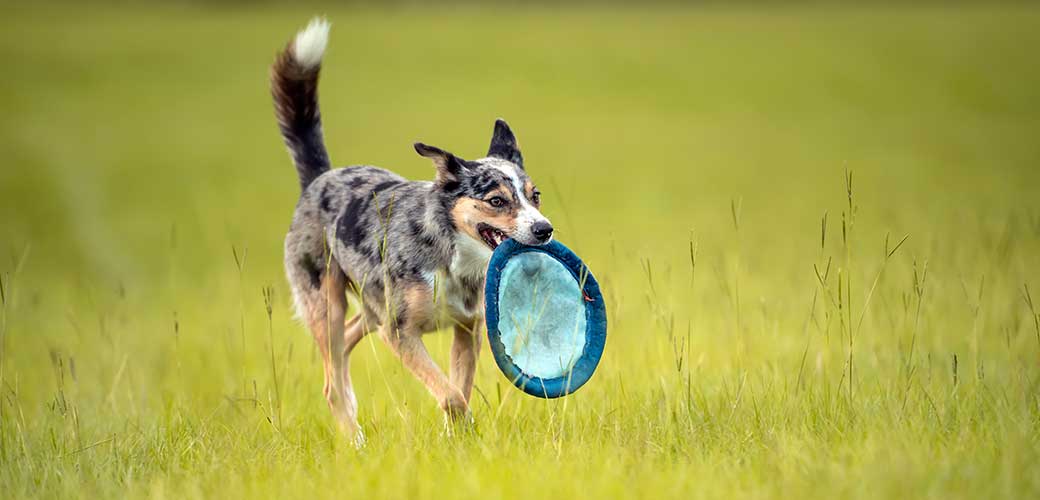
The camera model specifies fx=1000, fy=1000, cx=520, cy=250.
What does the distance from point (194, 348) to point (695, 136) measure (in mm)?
16485

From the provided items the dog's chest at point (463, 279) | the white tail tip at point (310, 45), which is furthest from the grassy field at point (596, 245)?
the white tail tip at point (310, 45)

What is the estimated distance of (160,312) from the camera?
12531 millimetres

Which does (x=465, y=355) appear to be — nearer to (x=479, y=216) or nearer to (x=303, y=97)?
(x=479, y=216)

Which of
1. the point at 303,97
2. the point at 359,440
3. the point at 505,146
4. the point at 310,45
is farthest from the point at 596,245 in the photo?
the point at 359,440

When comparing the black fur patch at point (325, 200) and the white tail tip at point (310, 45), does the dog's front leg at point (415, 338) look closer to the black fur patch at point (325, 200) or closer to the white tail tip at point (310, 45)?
the black fur patch at point (325, 200)

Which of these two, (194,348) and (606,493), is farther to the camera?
(194,348)

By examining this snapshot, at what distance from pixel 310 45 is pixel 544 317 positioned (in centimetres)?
249

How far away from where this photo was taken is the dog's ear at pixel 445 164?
5346 millimetres

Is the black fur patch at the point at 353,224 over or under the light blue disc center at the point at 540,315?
over

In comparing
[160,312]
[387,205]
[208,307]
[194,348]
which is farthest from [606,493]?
[160,312]

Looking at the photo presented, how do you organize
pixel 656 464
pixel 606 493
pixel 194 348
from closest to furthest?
pixel 606 493 → pixel 656 464 → pixel 194 348

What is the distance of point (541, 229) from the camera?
16.4 feet

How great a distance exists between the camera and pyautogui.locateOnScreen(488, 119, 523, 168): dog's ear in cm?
594

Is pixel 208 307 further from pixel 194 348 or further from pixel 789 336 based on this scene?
pixel 789 336
